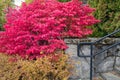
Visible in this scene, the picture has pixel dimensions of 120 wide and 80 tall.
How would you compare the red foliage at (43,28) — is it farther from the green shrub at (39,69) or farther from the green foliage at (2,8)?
the green foliage at (2,8)

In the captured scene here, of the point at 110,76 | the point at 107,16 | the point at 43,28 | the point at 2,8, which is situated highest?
the point at 2,8

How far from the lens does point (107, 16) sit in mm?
5473

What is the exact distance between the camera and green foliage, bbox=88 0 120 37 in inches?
209

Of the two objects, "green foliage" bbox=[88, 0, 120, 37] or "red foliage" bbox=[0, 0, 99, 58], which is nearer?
"red foliage" bbox=[0, 0, 99, 58]

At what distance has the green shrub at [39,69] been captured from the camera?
14.3 feet

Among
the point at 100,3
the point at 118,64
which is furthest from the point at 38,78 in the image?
the point at 100,3

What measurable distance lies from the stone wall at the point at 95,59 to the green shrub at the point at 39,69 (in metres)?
0.22

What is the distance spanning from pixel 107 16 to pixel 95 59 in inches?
40.7

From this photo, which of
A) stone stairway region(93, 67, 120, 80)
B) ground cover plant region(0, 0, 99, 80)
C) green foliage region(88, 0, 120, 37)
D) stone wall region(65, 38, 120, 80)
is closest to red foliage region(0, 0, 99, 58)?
ground cover plant region(0, 0, 99, 80)

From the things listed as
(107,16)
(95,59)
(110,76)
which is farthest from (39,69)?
(107,16)

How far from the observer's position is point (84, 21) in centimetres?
500

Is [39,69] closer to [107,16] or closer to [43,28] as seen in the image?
[43,28]

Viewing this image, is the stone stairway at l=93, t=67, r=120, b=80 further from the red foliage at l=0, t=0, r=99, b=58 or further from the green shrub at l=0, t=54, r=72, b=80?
the red foliage at l=0, t=0, r=99, b=58

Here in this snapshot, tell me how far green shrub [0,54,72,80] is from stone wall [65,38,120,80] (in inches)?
8.7
